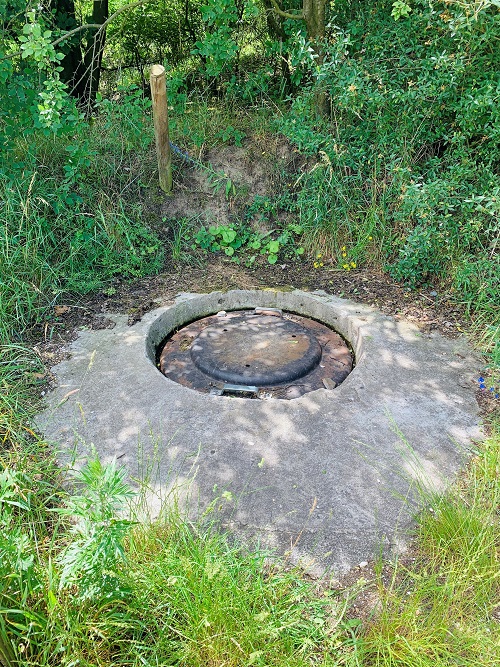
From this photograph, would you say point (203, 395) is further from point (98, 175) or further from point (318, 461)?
point (98, 175)

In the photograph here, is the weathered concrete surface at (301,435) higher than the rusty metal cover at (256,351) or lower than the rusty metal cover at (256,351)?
higher

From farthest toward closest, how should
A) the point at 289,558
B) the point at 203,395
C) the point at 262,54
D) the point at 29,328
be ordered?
the point at 262,54 → the point at 29,328 → the point at 203,395 → the point at 289,558

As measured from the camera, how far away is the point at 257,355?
3.56m

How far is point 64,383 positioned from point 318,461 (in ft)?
5.06

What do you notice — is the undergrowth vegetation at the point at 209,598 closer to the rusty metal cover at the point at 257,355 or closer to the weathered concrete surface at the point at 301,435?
the weathered concrete surface at the point at 301,435

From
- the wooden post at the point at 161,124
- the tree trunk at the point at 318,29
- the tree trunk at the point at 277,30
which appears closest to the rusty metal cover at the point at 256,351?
the wooden post at the point at 161,124

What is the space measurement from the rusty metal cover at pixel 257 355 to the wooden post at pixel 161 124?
147 cm

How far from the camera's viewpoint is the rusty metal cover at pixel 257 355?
334cm

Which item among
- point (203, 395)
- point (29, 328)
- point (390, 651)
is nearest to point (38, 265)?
point (29, 328)

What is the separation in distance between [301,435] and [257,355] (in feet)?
2.87

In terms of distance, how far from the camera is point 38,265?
4023 millimetres

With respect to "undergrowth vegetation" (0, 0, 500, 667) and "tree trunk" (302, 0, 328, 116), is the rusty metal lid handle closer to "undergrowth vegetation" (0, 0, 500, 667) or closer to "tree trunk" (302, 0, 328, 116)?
"undergrowth vegetation" (0, 0, 500, 667)

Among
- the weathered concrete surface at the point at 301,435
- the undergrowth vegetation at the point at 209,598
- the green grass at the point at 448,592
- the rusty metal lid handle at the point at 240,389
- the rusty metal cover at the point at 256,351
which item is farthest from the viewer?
the rusty metal cover at the point at 256,351

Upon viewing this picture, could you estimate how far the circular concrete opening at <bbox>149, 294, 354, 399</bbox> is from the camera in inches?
131
